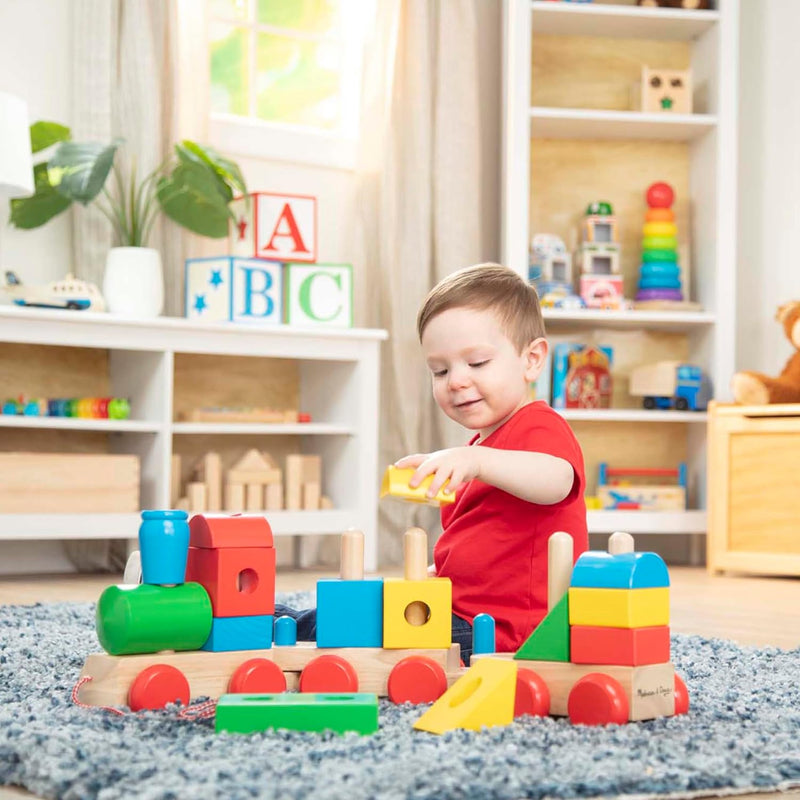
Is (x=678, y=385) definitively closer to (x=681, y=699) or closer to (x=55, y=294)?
(x=55, y=294)

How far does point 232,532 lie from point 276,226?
1.86 metres

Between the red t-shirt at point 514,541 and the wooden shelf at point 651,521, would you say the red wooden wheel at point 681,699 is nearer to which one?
the red t-shirt at point 514,541

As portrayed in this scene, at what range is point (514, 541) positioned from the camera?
1254mm

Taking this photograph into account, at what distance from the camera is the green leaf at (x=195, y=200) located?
2.70 m

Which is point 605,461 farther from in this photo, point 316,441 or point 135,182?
point 135,182

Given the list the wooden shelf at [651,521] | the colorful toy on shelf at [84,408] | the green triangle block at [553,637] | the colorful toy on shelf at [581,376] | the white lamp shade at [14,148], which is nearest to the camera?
the green triangle block at [553,637]

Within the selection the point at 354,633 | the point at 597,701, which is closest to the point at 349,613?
the point at 354,633

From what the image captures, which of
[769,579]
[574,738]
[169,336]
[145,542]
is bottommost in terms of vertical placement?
[769,579]

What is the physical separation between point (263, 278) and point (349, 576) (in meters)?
1.74

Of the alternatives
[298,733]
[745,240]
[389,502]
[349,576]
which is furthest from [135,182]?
[298,733]

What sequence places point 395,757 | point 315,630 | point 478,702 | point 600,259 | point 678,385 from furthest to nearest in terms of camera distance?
point 600,259, point 678,385, point 315,630, point 478,702, point 395,757

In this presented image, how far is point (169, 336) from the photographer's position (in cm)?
265

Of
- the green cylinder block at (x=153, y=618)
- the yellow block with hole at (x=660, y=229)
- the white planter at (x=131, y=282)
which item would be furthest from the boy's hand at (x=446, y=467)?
the yellow block with hole at (x=660, y=229)

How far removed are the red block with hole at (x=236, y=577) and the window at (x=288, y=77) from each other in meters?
2.07
